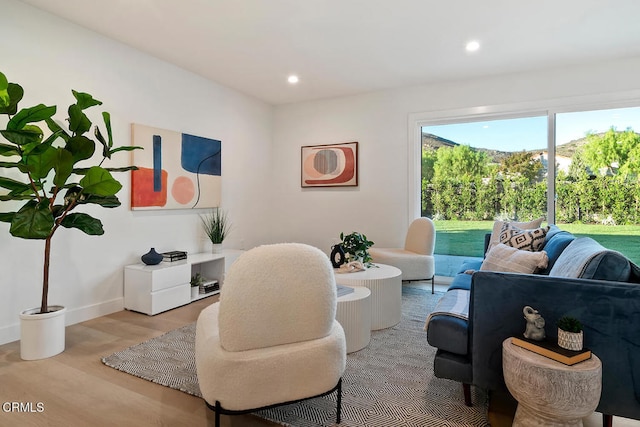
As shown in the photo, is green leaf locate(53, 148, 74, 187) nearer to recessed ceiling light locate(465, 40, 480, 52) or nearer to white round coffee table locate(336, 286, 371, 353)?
white round coffee table locate(336, 286, 371, 353)

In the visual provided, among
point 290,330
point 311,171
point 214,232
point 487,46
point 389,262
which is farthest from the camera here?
point 311,171

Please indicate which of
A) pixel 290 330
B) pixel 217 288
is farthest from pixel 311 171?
pixel 290 330

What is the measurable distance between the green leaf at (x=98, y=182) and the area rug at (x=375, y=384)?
3.80 ft

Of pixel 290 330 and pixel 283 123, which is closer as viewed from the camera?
pixel 290 330

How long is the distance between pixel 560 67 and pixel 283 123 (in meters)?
3.72

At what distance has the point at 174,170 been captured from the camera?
3.99 metres

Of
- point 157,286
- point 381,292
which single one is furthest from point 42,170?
point 381,292

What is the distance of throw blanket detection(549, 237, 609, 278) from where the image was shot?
66.4 inches

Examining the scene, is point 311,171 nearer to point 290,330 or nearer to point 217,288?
point 217,288

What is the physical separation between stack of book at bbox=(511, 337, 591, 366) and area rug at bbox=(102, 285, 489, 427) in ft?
1.68

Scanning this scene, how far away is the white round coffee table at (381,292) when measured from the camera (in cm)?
295

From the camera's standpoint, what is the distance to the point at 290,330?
1.56m

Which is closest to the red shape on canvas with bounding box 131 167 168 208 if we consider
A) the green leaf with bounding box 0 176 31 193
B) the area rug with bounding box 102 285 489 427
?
the green leaf with bounding box 0 176 31 193

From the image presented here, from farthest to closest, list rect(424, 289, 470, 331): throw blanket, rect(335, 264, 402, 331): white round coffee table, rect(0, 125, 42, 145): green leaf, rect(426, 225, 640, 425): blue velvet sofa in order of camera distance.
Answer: rect(335, 264, 402, 331): white round coffee table < rect(0, 125, 42, 145): green leaf < rect(424, 289, 470, 331): throw blanket < rect(426, 225, 640, 425): blue velvet sofa
